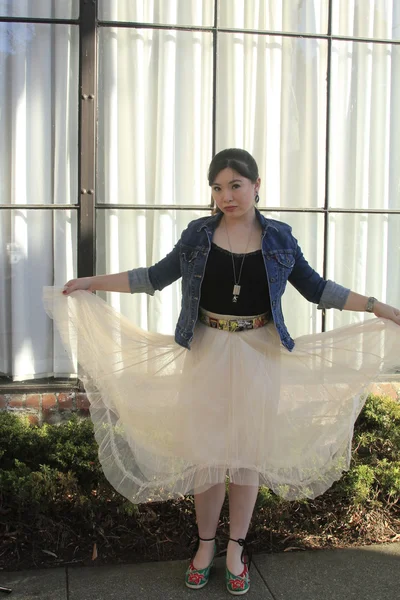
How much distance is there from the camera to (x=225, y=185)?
2.87 m

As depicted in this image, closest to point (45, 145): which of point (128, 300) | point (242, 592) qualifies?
point (128, 300)

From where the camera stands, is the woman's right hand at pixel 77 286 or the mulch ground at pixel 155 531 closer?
the woman's right hand at pixel 77 286

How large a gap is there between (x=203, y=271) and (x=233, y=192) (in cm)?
38

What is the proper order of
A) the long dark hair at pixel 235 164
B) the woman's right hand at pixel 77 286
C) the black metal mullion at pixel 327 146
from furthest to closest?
1. the black metal mullion at pixel 327 146
2. the woman's right hand at pixel 77 286
3. the long dark hair at pixel 235 164

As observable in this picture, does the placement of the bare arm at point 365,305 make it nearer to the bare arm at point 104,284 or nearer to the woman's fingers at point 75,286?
the bare arm at point 104,284

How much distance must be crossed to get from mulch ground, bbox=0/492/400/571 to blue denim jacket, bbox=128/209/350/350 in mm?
1144

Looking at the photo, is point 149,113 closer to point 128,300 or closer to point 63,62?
point 63,62

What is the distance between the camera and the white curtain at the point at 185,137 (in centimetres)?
439

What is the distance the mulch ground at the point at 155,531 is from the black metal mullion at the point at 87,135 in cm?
166

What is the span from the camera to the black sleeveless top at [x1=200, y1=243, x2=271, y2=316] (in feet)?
9.48

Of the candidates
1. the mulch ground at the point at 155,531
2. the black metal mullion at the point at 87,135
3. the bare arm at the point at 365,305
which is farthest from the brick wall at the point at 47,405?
the bare arm at the point at 365,305

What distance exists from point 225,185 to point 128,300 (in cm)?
188

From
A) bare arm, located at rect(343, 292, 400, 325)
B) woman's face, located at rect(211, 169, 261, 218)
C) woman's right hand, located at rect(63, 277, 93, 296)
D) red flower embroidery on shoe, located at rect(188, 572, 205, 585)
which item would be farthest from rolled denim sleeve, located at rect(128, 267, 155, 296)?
red flower embroidery on shoe, located at rect(188, 572, 205, 585)

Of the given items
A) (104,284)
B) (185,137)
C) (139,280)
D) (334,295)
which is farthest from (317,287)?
(185,137)
